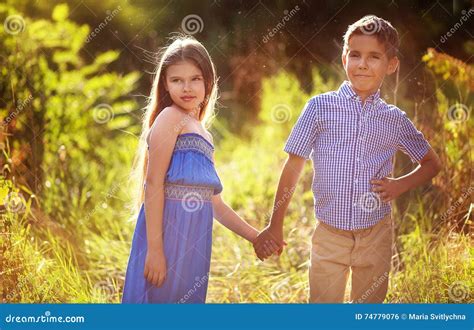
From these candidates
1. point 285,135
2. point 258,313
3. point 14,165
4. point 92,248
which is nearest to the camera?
point 258,313

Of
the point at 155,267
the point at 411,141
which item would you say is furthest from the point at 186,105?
the point at 411,141

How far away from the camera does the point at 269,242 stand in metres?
3.47

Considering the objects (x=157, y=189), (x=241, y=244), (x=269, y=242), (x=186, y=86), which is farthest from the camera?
(x=241, y=244)

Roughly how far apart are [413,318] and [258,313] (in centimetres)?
76

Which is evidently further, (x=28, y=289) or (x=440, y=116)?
(x=440, y=116)

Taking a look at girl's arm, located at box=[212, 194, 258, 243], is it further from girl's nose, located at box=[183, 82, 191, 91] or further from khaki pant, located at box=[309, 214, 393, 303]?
girl's nose, located at box=[183, 82, 191, 91]

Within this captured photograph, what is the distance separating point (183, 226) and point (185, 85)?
60 centimetres

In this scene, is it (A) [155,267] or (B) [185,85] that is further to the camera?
(B) [185,85]

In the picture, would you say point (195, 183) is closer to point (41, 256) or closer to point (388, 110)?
point (388, 110)

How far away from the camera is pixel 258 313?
371 centimetres

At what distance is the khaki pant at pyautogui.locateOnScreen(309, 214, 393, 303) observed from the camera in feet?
10.7

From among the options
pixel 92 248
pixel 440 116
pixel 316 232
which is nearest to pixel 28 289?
pixel 92 248

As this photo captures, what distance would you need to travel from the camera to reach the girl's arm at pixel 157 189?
3.12 meters

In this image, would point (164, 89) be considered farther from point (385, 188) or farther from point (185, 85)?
point (385, 188)
